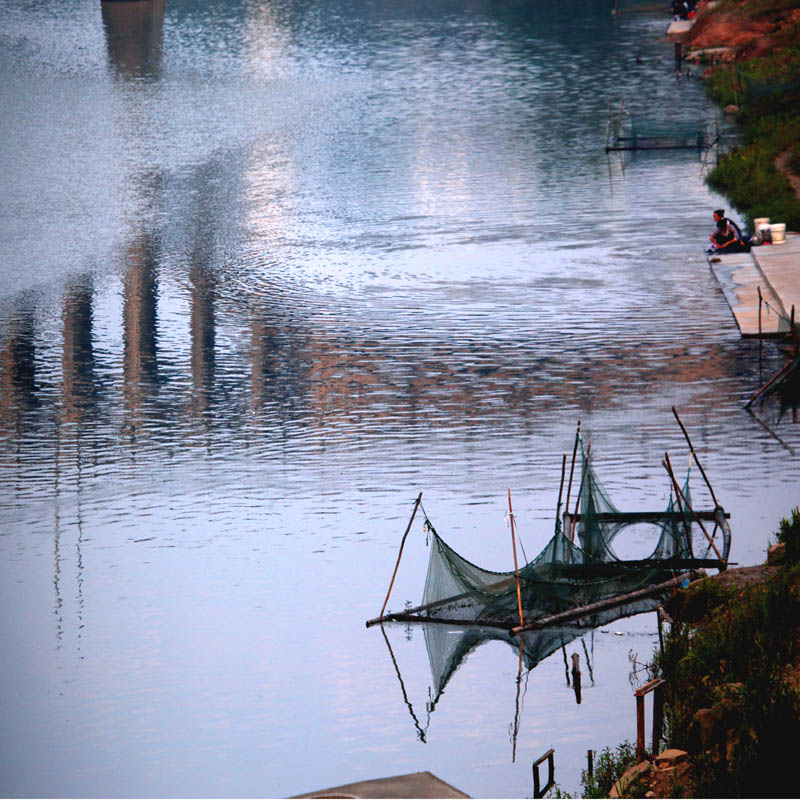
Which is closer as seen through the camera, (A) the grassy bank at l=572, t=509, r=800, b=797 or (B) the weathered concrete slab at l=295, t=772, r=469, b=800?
(A) the grassy bank at l=572, t=509, r=800, b=797

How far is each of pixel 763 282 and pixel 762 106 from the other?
78.7ft

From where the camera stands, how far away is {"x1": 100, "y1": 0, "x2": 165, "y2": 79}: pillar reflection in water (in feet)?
279

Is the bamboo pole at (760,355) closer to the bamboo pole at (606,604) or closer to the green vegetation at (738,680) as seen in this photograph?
the green vegetation at (738,680)

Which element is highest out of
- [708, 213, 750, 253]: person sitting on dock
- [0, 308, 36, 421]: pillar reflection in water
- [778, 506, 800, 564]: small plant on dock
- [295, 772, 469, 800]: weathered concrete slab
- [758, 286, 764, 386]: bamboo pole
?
[708, 213, 750, 253]: person sitting on dock

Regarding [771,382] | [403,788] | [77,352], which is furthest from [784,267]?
[403,788]

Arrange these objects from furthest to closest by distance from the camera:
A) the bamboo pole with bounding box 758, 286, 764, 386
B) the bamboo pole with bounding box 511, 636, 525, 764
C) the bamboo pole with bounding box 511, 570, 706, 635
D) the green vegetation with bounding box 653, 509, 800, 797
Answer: the bamboo pole with bounding box 758, 286, 764, 386 < the bamboo pole with bounding box 511, 570, 706, 635 < the bamboo pole with bounding box 511, 636, 525, 764 < the green vegetation with bounding box 653, 509, 800, 797

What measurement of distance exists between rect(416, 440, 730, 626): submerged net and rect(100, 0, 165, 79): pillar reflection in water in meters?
65.0

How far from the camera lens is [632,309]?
3688cm

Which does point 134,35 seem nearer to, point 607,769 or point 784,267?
point 784,267

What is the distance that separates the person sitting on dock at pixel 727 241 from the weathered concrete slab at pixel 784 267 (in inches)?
29.4

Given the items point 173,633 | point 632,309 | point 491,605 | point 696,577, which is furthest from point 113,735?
point 632,309

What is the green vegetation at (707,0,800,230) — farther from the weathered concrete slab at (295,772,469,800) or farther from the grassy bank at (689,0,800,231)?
the weathered concrete slab at (295,772,469,800)

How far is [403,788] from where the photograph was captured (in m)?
16.1

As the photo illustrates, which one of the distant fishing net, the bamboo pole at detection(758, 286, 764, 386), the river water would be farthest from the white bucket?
the distant fishing net
